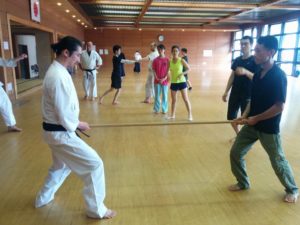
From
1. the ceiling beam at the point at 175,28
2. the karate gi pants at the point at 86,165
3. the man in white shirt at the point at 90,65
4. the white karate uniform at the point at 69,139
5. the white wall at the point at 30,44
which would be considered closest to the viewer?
the white karate uniform at the point at 69,139

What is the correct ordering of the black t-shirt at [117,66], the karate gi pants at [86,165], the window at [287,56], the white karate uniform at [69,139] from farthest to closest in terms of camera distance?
the window at [287,56] → the black t-shirt at [117,66] → the karate gi pants at [86,165] → the white karate uniform at [69,139]

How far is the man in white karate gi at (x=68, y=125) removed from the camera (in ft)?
6.61

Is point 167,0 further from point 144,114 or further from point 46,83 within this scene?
point 46,83

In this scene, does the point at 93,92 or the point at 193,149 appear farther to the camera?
the point at 93,92

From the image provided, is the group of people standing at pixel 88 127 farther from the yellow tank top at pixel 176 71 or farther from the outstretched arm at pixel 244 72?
the yellow tank top at pixel 176 71

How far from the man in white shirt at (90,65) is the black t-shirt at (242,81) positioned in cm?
480

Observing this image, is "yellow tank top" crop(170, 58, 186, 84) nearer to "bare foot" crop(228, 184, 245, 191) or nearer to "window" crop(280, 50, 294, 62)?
"bare foot" crop(228, 184, 245, 191)

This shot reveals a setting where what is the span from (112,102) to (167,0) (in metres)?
6.65

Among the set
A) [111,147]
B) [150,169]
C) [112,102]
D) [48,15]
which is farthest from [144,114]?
[48,15]

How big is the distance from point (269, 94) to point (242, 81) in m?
1.52

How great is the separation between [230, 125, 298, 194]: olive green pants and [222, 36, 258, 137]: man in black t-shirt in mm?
1077

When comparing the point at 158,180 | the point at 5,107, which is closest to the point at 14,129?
the point at 5,107

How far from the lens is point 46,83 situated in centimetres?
204

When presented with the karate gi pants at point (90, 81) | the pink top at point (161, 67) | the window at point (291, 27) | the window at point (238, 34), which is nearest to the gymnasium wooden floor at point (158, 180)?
the pink top at point (161, 67)
